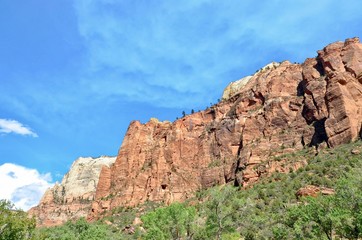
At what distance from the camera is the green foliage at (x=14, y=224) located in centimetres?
3150

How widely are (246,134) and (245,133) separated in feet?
1.69

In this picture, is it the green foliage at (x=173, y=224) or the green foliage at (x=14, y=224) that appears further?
the green foliage at (x=173, y=224)

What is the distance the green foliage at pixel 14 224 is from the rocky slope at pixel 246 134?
193 feet

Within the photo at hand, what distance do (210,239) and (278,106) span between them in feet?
244

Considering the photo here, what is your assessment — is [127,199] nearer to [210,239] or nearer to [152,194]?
[152,194]

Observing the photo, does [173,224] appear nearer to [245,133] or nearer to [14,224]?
[14,224]

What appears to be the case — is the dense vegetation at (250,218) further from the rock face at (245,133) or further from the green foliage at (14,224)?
the rock face at (245,133)

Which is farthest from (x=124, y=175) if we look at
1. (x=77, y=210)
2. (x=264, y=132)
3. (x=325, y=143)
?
(x=325, y=143)

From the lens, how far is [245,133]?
107750mm

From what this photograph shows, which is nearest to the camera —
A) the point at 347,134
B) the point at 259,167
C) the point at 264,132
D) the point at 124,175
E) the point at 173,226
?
the point at 173,226

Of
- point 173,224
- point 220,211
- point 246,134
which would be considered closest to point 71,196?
point 246,134

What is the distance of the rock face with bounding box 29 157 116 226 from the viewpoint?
142m

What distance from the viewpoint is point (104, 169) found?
454 feet

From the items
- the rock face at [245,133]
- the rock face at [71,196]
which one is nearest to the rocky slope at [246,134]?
the rock face at [245,133]
